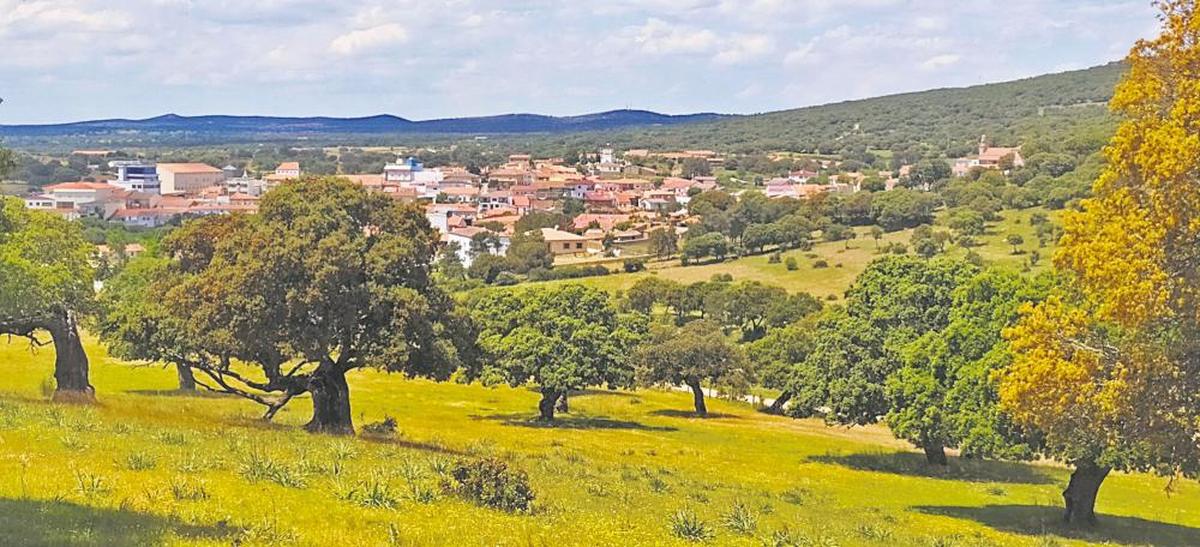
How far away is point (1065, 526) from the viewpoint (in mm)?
32031

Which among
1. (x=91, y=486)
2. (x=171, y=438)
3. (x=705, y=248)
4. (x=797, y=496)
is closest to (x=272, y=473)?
(x=91, y=486)

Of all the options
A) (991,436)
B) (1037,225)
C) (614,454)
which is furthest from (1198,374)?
(1037,225)

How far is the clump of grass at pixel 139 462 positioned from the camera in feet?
67.4

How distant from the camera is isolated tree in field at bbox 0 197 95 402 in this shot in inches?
1479

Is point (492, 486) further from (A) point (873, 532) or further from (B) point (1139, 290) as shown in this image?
(B) point (1139, 290)

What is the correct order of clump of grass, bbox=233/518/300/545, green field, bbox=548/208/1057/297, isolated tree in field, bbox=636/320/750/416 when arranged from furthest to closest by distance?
1. green field, bbox=548/208/1057/297
2. isolated tree in field, bbox=636/320/750/416
3. clump of grass, bbox=233/518/300/545

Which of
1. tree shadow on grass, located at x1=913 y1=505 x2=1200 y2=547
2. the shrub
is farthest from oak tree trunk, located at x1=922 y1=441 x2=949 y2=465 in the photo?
the shrub

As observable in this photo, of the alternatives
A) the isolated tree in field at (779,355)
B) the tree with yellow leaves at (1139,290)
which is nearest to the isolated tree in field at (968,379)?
the tree with yellow leaves at (1139,290)

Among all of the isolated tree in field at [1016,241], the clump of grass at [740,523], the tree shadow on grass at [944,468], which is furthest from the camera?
the isolated tree in field at [1016,241]

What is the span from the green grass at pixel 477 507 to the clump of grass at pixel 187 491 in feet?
0.13

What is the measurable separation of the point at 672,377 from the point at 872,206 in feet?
427

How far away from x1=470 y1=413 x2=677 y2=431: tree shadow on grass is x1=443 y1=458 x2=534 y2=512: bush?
33934mm

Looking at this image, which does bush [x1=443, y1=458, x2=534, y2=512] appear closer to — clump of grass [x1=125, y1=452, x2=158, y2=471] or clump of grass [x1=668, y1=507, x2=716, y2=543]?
clump of grass [x1=668, y1=507, x2=716, y2=543]

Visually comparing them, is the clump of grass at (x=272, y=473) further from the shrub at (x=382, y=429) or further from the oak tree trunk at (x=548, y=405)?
the oak tree trunk at (x=548, y=405)
